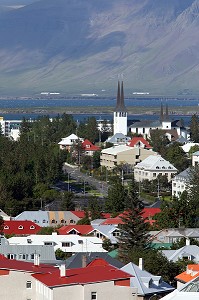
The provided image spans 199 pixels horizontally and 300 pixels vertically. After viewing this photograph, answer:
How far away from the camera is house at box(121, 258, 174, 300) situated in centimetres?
2811

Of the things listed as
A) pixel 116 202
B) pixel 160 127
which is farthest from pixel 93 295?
pixel 160 127

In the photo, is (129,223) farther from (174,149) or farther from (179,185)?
(174,149)

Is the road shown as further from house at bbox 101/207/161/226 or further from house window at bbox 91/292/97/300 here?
house window at bbox 91/292/97/300

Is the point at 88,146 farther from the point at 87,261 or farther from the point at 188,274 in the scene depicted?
the point at 188,274

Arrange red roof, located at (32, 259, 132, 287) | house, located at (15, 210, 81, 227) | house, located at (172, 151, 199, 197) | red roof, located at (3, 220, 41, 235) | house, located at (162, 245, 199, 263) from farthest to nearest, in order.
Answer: house, located at (172, 151, 199, 197)
house, located at (15, 210, 81, 227)
red roof, located at (3, 220, 41, 235)
house, located at (162, 245, 199, 263)
red roof, located at (32, 259, 132, 287)

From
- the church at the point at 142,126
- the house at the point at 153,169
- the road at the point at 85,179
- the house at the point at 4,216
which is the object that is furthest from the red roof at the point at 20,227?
the church at the point at 142,126

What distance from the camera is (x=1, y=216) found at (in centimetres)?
5356

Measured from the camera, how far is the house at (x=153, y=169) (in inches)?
3063

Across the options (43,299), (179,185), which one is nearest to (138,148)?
(179,185)

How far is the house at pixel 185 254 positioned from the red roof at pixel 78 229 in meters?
10.3

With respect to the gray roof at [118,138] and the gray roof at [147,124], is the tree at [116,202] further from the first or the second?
the gray roof at [147,124]

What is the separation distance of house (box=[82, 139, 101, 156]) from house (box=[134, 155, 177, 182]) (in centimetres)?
1195

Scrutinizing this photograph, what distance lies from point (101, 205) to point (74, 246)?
15327mm

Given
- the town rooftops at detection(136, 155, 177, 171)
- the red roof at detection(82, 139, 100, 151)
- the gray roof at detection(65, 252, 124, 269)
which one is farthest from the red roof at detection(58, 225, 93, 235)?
the red roof at detection(82, 139, 100, 151)
